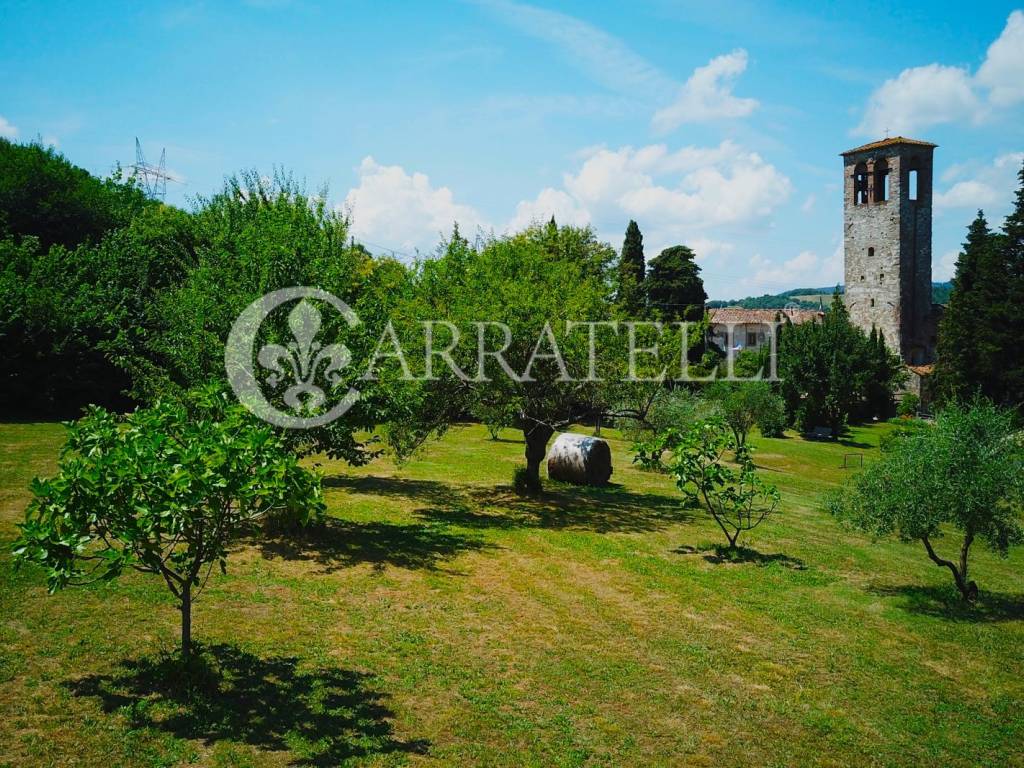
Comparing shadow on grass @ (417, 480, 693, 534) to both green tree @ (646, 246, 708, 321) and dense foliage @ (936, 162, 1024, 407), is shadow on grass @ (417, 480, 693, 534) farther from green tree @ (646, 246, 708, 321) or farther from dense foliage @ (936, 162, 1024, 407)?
green tree @ (646, 246, 708, 321)

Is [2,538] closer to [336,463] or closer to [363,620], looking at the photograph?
[363,620]

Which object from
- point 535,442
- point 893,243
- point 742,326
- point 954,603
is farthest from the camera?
point 742,326

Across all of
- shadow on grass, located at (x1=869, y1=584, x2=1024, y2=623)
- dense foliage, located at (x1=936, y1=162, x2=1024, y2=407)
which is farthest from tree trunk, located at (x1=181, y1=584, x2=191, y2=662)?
dense foliage, located at (x1=936, y1=162, x2=1024, y2=407)

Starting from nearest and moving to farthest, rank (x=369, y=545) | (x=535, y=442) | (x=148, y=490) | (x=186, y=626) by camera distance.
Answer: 1. (x=148, y=490)
2. (x=186, y=626)
3. (x=369, y=545)
4. (x=535, y=442)

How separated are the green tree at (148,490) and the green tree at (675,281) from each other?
7682 cm

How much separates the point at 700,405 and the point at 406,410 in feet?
59.2

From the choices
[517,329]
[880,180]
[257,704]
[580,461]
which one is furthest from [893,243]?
[257,704]

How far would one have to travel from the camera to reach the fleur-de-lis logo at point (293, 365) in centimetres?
1533

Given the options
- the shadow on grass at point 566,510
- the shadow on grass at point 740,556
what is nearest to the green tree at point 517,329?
the shadow on grass at point 566,510

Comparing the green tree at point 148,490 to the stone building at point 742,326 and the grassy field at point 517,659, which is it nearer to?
the grassy field at point 517,659

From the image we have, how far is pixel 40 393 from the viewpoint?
32875 millimetres

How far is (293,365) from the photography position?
15.7 metres

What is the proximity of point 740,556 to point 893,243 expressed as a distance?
7473 cm

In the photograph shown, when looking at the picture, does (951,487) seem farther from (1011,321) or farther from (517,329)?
(1011,321)
